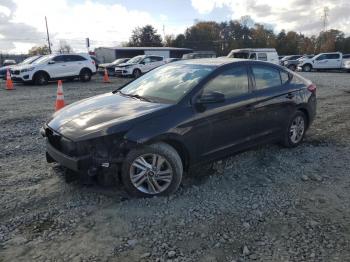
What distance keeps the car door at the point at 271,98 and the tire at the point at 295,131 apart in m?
0.18

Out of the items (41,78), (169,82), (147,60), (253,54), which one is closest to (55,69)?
(41,78)

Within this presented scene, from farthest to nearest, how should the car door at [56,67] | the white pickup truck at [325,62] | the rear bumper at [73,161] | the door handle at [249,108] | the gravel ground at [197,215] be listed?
the white pickup truck at [325,62] < the car door at [56,67] < the door handle at [249,108] < the rear bumper at [73,161] < the gravel ground at [197,215]

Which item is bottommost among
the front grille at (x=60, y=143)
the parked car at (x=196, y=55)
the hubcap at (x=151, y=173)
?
the hubcap at (x=151, y=173)

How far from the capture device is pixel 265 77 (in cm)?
556

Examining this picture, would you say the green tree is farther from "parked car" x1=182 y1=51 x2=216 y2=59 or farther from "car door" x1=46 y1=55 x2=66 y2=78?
"car door" x1=46 y1=55 x2=66 y2=78

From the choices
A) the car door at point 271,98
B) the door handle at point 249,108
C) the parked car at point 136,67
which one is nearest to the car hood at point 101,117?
the door handle at point 249,108

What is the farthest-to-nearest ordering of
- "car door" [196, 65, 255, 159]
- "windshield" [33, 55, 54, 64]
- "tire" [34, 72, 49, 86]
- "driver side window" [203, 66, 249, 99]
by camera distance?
"windshield" [33, 55, 54, 64]
"tire" [34, 72, 49, 86]
"driver side window" [203, 66, 249, 99]
"car door" [196, 65, 255, 159]

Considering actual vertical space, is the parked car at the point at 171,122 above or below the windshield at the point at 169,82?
below

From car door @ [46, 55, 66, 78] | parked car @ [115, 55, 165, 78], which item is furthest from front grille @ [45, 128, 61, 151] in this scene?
parked car @ [115, 55, 165, 78]

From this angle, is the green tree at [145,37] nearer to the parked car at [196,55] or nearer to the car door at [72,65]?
the parked car at [196,55]

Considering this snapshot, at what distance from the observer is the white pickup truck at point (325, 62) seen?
3106cm

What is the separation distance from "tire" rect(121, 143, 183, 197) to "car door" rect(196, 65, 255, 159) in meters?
0.52

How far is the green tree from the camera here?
7506 cm

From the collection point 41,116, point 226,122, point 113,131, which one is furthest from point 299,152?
point 41,116
